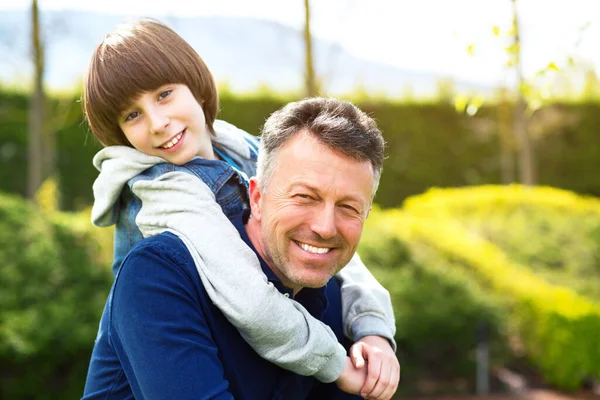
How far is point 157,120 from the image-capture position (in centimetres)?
239

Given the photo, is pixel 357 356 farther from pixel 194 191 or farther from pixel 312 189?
pixel 194 191

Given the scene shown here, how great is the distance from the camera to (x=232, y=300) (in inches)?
81.1

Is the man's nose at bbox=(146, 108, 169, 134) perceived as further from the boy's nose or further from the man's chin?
the man's chin

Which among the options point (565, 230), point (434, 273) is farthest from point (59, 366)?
point (565, 230)

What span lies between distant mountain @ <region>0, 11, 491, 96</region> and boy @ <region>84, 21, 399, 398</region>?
8196 millimetres

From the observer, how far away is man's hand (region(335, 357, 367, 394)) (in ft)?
7.55

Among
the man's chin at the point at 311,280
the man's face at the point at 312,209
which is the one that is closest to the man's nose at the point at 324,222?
the man's face at the point at 312,209

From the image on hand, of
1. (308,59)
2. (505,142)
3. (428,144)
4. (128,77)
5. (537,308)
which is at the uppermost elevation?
(128,77)

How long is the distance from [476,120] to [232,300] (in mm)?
16190

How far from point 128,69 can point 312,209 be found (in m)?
0.72

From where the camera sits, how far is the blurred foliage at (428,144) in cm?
1505

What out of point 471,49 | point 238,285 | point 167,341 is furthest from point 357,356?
point 471,49

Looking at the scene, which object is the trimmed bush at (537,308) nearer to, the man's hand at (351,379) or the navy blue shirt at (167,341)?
the man's hand at (351,379)

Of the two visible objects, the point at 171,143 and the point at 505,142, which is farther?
the point at 505,142
